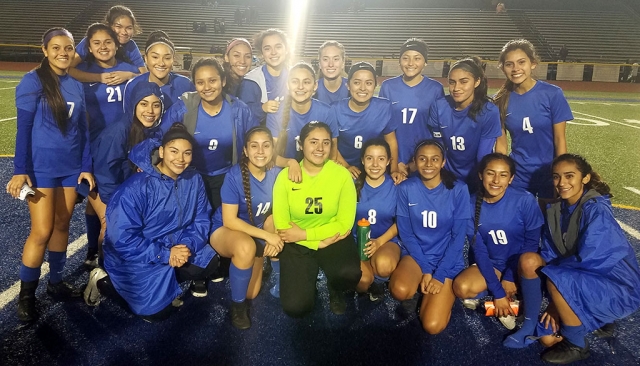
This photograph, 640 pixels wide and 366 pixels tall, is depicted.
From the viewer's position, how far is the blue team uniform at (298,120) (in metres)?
3.73

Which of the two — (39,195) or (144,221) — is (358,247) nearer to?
(144,221)

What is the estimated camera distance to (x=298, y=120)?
376cm

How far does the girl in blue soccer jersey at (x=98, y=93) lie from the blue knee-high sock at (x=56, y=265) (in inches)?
16.7

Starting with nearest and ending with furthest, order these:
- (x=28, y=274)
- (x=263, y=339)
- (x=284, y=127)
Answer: (x=263, y=339), (x=28, y=274), (x=284, y=127)

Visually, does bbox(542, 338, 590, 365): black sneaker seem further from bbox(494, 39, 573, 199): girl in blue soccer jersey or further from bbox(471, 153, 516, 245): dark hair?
bbox(494, 39, 573, 199): girl in blue soccer jersey

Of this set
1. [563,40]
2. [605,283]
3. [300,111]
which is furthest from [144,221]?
[563,40]

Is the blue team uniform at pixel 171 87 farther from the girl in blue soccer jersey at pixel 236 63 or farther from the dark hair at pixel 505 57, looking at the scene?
the dark hair at pixel 505 57

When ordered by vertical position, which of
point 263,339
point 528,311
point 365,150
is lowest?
point 263,339

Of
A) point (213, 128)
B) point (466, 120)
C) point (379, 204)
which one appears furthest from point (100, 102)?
point (466, 120)

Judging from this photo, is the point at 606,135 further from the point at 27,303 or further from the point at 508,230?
the point at 27,303

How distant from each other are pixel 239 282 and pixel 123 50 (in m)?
2.75

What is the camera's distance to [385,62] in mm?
21094

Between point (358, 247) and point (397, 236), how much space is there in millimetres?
464

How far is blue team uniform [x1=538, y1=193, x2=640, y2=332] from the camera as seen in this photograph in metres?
2.70
